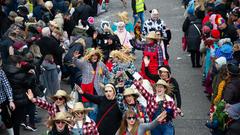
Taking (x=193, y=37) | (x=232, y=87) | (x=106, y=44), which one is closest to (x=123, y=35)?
(x=106, y=44)

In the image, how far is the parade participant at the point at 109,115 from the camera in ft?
32.5

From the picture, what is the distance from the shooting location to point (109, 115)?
995 centimetres

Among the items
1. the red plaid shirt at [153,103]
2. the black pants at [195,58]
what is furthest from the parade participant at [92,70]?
the black pants at [195,58]

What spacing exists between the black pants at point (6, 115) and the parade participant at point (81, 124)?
101 inches

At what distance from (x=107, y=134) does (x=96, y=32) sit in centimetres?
545

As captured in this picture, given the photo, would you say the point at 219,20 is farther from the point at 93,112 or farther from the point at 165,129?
the point at 165,129

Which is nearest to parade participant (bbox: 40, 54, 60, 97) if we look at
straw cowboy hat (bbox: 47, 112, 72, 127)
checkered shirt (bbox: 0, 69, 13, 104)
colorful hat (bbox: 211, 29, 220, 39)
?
checkered shirt (bbox: 0, 69, 13, 104)

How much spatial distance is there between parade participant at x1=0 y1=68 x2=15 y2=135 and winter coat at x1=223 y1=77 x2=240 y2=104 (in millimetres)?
3850

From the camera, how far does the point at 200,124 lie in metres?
12.7

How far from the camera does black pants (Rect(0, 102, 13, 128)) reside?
11.4 m

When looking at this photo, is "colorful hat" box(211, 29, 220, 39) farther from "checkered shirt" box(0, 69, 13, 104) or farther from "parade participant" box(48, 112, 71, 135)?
"parade participant" box(48, 112, 71, 135)

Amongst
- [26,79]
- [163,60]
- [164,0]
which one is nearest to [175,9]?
[164,0]

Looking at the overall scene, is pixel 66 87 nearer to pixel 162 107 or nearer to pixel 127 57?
pixel 127 57

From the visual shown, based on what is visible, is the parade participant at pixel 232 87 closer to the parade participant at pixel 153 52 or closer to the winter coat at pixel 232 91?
the winter coat at pixel 232 91
